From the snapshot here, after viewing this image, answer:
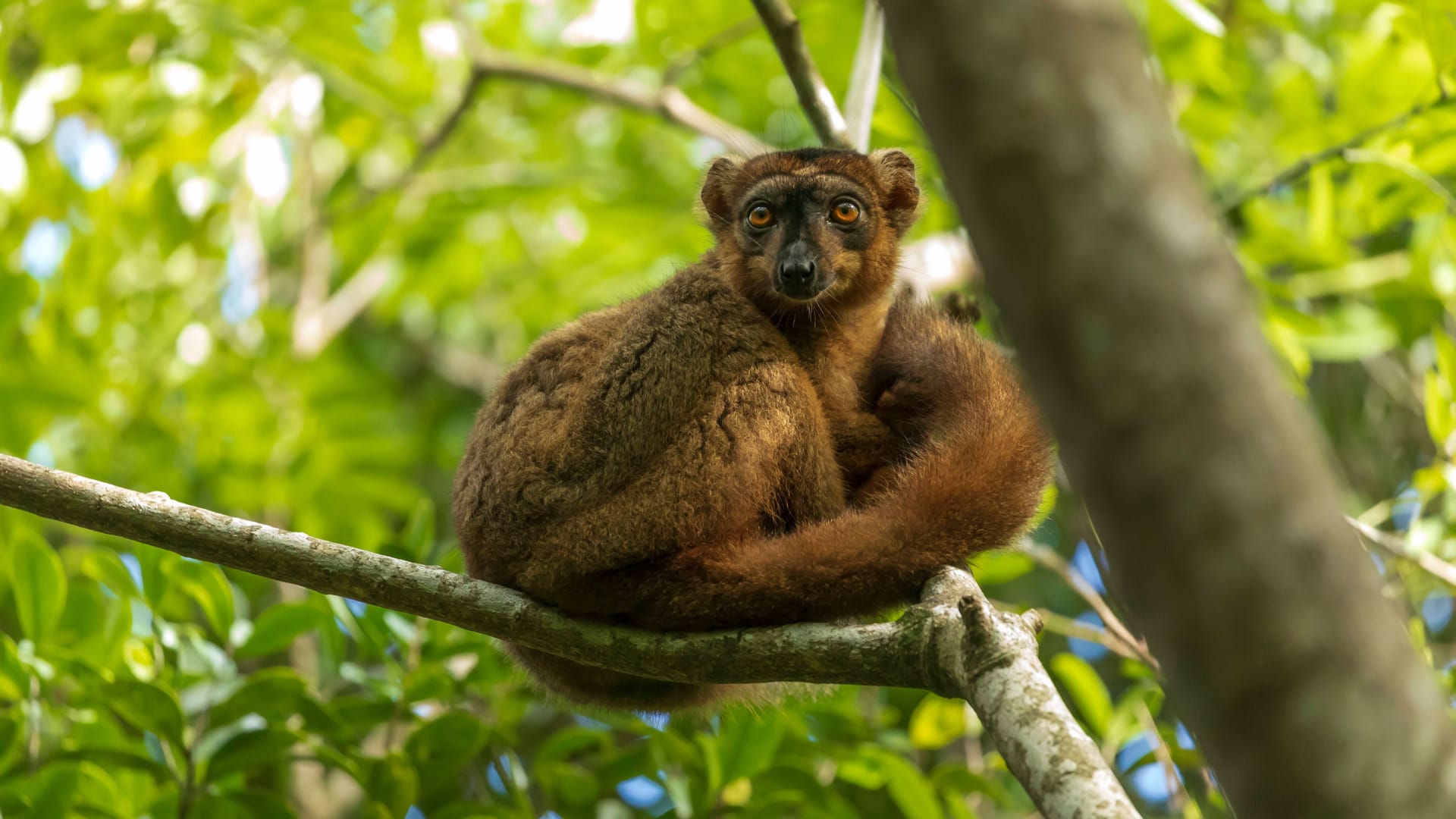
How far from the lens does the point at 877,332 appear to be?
5.60 metres

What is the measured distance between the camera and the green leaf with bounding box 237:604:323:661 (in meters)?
5.42

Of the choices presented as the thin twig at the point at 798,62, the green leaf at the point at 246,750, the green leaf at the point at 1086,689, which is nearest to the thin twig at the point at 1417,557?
the green leaf at the point at 1086,689

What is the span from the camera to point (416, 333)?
12117 millimetres

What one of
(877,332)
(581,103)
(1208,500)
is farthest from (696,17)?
(1208,500)

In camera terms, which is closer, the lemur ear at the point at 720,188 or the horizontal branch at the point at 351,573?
the horizontal branch at the point at 351,573

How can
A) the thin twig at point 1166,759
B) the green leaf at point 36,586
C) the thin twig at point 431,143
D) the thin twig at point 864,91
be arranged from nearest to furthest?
the green leaf at point 36,586
the thin twig at point 1166,759
the thin twig at point 864,91
the thin twig at point 431,143

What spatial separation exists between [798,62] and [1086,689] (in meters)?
3.39

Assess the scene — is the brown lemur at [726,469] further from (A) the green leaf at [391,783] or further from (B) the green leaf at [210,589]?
(B) the green leaf at [210,589]

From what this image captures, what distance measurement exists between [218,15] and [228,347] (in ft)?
7.44

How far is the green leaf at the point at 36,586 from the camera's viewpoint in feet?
17.2

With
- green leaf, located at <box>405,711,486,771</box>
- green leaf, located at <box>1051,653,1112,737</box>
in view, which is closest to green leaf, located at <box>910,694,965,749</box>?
green leaf, located at <box>1051,653,1112,737</box>

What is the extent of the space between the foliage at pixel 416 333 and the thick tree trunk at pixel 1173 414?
2.15 meters

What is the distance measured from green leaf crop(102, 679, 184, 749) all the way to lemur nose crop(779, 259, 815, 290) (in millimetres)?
3078

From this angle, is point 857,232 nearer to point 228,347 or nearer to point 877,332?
point 877,332
